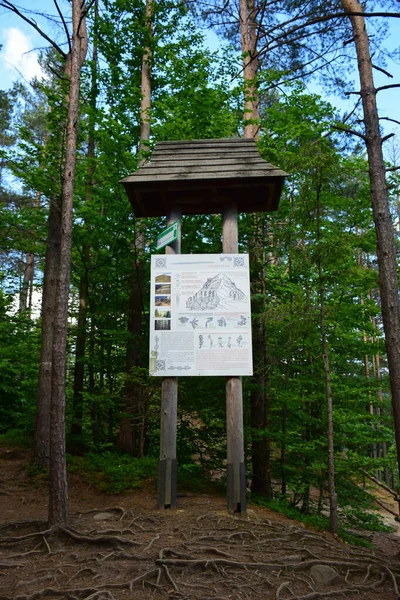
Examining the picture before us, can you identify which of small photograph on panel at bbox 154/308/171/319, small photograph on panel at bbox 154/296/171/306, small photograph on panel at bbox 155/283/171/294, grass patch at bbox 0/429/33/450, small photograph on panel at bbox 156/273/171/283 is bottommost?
grass patch at bbox 0/429/33/450

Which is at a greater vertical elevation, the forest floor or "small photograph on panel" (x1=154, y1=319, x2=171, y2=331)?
"small photograph on panel" (x1=154, y1=319, x2=171, y2=331)

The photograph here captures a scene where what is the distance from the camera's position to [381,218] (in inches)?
257

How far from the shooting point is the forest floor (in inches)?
153

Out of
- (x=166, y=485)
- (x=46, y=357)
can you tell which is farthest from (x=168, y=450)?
(x=46, y=357)

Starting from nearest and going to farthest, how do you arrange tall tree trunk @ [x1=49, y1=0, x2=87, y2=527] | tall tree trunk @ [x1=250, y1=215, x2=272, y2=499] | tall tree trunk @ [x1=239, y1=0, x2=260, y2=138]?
1. tall tree trunk @ [x1=49, y1=0, x2=87, y2=527]
2. tall tree trunk @ [x1=250, y1=215, x2=272, y2=499]
3. tall tree trunk @ [x1=239, y1=0, x2=260, y2=138]

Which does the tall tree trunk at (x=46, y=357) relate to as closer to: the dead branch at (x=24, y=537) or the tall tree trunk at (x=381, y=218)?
the dead branch at (x=24, y=537)

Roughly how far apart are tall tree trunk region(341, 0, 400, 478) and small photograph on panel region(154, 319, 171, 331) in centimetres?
315

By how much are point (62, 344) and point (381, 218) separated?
191 inches


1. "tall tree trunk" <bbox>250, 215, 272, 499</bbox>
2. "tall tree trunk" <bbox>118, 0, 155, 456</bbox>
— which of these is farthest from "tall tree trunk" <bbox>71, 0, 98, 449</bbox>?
"tall tree trunk" <bbox>250, 215, 272, 499</bbox>

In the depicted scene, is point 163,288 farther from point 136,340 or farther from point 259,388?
point 136,340

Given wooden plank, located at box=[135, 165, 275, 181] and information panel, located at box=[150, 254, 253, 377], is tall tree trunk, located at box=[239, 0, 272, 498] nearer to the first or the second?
information panel, located at box=[150, 254, 253, 377]

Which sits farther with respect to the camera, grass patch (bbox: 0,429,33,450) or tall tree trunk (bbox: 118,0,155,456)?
grass patch (bbox: 0,429,33,450)

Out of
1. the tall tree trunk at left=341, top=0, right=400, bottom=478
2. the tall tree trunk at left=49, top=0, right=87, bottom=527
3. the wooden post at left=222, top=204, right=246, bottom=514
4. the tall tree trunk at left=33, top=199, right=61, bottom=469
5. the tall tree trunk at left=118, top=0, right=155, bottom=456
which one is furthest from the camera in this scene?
the tall tree trunk at left=118, top=0, right=155, bottom=456

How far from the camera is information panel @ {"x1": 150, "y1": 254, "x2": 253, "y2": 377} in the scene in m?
6.77
